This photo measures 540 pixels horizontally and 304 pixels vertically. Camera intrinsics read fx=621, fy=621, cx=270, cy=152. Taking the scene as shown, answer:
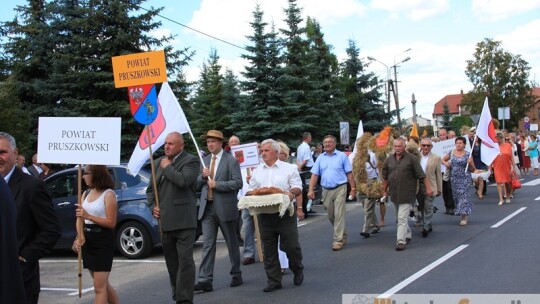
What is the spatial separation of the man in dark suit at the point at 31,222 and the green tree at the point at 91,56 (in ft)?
56.7

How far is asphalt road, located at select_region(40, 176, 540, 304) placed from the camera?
739 centimetres

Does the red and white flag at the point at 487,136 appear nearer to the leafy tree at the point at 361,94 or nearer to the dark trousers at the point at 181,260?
the dark trousers at the point at 181,260

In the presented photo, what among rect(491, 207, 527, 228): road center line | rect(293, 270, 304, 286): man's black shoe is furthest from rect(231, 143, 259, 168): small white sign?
rect(491, 207, 527, 228): road center line

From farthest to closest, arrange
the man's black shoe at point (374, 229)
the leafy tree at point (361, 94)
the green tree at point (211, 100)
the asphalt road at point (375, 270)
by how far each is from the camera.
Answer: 1. the green tree at point (211, 100)
2. the leafy tree at point (361, 94)
3. the man's black shoe at point (374, 229)
4. the asphalt road at point (375, 270)

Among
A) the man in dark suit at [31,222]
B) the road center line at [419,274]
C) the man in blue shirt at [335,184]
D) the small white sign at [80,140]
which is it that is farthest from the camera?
the man in blue shirt at [335,184]

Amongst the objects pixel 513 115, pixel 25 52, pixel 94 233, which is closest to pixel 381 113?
pixel 25 52

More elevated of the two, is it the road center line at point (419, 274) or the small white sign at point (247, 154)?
the small white sign at point (247, 154)

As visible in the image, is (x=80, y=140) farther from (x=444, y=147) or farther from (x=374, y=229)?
(x=444, y=147)

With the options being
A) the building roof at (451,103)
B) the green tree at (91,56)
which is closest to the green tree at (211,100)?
the green tree at (91,56)

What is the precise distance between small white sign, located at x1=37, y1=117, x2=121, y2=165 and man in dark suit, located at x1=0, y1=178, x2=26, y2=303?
3.96 meters

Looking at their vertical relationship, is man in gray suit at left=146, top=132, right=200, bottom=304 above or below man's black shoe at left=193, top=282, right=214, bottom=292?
above

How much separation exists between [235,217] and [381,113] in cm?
3032

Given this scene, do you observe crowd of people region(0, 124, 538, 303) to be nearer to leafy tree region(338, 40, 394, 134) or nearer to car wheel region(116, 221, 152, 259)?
car wheel region(116, 221, 152, 259)

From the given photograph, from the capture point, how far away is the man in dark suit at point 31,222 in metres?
4.36
